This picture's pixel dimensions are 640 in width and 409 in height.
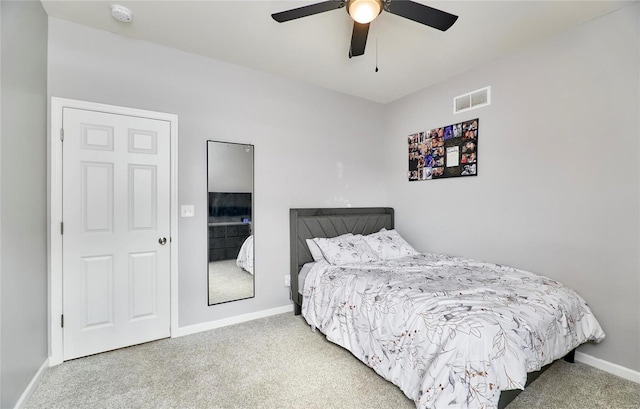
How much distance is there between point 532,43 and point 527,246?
1.84m

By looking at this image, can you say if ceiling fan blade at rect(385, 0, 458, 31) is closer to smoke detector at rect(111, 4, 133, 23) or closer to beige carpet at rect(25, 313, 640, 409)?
smoke detector at rect(111, 4, 133, 23)

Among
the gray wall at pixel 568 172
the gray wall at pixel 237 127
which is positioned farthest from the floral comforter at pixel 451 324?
the gray wall at pixel 237 127

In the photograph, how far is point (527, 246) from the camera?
2699mm

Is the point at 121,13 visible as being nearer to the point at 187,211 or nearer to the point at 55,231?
the point at 187,211

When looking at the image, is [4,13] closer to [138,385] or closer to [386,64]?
[138,385]

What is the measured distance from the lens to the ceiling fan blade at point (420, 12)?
1.70m

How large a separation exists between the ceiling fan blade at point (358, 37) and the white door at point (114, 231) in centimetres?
182

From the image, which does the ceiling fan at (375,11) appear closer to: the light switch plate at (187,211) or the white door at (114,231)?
the white door at (114,231)

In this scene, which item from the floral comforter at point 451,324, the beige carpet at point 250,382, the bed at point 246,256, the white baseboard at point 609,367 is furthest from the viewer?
the bed at point 246,256

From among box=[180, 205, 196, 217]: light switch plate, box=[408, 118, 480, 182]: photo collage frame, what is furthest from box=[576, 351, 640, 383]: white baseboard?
box=[180, 205, 196, 217]: light switch plate

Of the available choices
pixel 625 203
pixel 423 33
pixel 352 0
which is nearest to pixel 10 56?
pixel 352 0

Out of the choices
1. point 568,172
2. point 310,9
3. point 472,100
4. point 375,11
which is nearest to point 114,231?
point 310,9

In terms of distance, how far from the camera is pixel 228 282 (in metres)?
3.05

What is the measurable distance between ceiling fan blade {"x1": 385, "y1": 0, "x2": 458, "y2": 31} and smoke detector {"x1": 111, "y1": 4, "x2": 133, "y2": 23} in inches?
76.9
